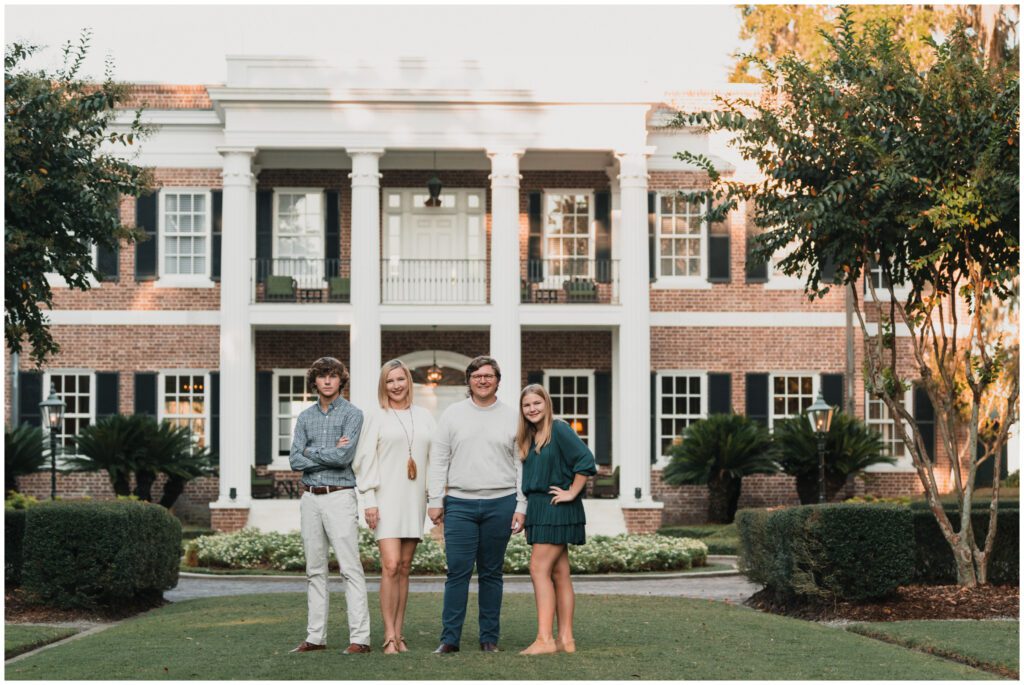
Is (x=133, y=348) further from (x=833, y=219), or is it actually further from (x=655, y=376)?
(x=833, y=219)

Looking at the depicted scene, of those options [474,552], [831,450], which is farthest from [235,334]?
[474,552]

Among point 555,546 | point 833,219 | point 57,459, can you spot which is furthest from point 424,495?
point 57,459

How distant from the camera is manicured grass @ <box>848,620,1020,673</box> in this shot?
356 inches

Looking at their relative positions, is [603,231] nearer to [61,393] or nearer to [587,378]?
[587,378]

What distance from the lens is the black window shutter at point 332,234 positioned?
85.9ft

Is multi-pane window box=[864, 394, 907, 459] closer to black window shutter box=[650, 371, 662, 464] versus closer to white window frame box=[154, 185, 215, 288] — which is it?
black window shutter box=[650, 371, 662, 464]

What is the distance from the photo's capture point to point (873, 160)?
13273 mm

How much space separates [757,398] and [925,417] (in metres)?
3.07

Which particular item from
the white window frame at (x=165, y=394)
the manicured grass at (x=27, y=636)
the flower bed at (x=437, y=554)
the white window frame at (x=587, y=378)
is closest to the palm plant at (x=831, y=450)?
the white window frame at (x=587, y=378)

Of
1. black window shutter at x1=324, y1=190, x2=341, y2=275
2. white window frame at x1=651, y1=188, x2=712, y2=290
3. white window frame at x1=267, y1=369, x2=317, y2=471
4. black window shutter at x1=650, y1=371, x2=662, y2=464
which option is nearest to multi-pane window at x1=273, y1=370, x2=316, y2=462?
white window frame at x1=267, y1=369, x2=317, y2=471

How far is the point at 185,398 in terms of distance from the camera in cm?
2619

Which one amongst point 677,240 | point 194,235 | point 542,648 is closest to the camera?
point 542,648

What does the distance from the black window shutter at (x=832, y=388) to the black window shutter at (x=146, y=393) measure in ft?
39.7

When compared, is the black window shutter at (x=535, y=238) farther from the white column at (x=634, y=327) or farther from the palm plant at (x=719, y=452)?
the palm plant at (x=719, y=452)
